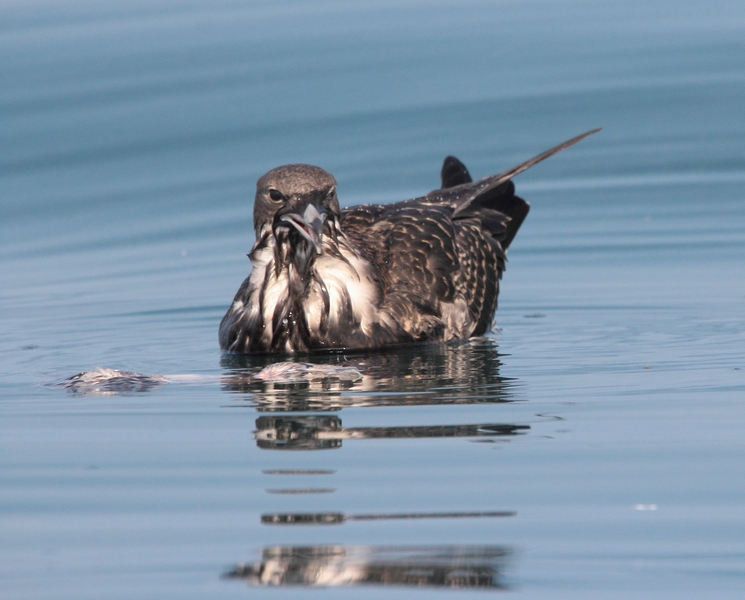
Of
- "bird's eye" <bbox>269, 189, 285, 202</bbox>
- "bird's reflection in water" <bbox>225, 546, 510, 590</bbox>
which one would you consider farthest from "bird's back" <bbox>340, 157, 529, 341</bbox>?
"bird's reflection in water" <bbox>225, 546, 510, 590</bbox>

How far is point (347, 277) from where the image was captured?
826 cm

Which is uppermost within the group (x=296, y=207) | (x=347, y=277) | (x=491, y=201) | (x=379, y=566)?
(x=491, y=201)

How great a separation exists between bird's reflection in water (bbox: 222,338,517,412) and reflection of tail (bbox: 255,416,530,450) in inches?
15.2

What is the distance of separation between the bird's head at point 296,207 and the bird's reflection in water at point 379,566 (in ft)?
11.1

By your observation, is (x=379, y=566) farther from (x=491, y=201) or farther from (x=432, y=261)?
(x=491, y=201)

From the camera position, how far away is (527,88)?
14367 mm

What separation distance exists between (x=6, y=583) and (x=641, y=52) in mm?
11888

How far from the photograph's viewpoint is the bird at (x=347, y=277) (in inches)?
308

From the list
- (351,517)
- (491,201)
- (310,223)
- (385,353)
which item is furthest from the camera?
(491,201)

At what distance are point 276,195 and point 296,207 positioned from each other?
0.50 feet

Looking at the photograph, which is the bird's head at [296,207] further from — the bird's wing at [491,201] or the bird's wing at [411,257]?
the bird's wing at [491,201]

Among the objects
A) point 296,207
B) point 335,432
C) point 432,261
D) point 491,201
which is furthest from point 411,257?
point 335,432

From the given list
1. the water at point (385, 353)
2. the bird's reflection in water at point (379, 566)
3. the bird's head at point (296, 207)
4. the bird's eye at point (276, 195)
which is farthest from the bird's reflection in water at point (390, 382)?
the bird's reflection in water at point (379, 566)

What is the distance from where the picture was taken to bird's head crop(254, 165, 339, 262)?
762cm
